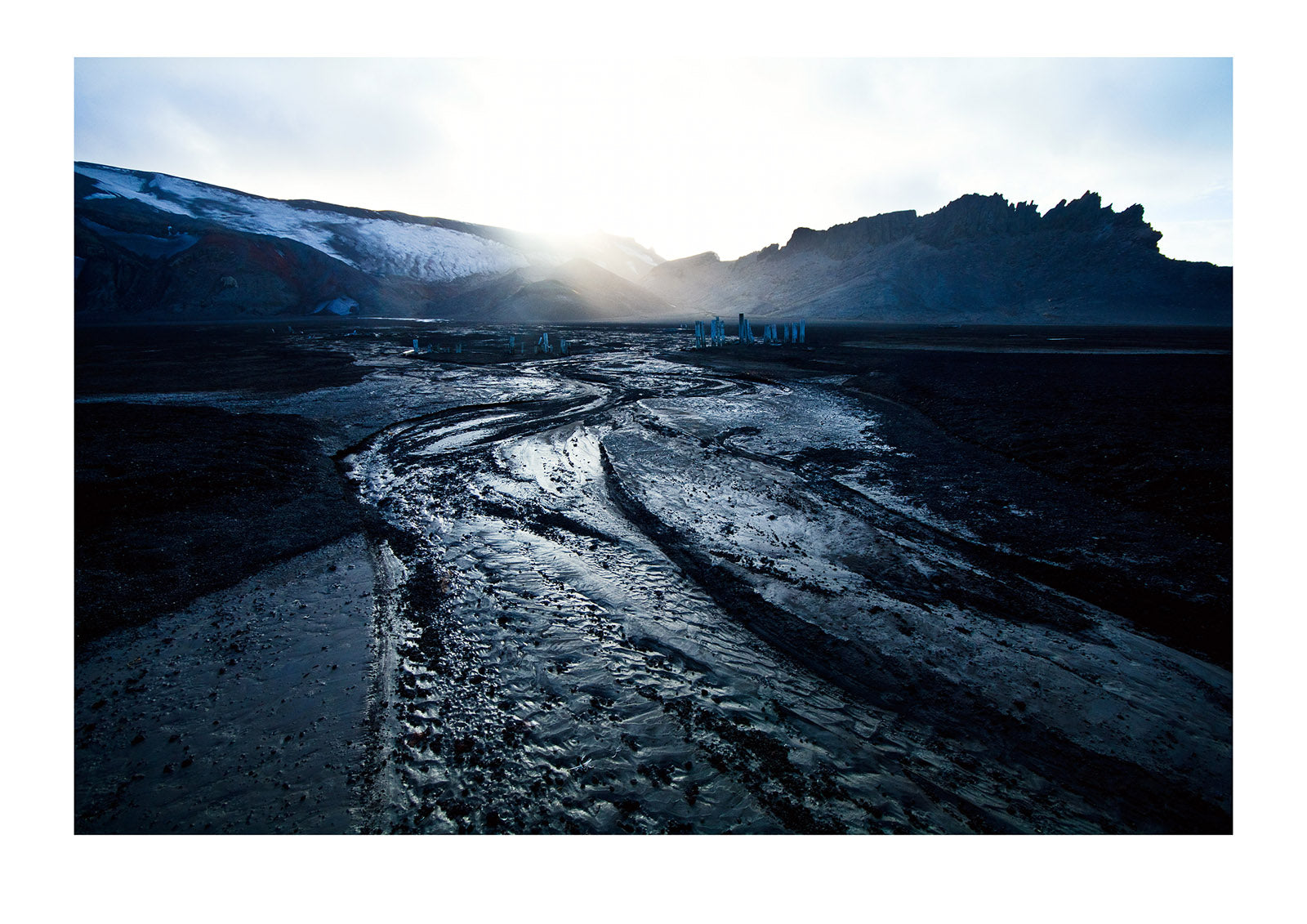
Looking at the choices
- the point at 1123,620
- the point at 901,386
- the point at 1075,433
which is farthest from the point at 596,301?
the point at 1123,620

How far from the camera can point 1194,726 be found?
3256 mm

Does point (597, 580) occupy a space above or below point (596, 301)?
below

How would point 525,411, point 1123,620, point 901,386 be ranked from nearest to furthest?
point 1123,620, point 525,411, point 901,386

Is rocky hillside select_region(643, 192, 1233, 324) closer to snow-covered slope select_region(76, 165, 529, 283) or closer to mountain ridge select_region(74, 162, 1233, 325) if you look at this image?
mountain ridge select_region(74, 162, 1233, 325)

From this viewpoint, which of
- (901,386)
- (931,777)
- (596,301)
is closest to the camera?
(931,777)

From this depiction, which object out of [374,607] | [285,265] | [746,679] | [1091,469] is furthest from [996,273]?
[285,265]

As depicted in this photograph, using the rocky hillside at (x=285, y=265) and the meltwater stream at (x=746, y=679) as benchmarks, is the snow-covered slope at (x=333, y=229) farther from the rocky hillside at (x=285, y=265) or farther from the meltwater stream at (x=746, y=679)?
the meltwater stream at (x=746, y=679)

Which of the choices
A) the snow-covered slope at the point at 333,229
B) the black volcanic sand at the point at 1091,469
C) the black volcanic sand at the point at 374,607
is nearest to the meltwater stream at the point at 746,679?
the black volcanic sand at the point at 374,607

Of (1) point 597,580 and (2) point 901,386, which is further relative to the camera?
(2) point 901,386

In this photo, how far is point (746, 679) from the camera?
3682 mm

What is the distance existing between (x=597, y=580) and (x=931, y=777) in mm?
2956

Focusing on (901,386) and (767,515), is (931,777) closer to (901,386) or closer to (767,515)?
(767,515)

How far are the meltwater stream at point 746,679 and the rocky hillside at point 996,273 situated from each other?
64019 mm

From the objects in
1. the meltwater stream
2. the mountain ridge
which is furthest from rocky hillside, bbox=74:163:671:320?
the meltwater stream
